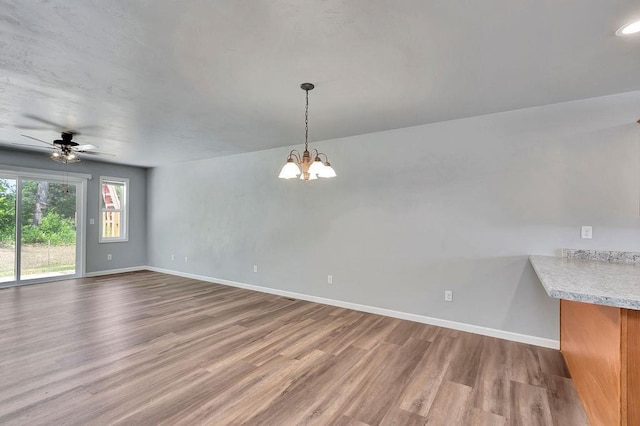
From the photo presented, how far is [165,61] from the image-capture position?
2283 mm

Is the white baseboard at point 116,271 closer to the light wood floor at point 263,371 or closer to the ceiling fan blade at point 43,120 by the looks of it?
the light wood floor at point 263,371

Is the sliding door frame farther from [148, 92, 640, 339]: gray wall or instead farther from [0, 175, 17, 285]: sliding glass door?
[148, 92, 640, 339]: gray wall

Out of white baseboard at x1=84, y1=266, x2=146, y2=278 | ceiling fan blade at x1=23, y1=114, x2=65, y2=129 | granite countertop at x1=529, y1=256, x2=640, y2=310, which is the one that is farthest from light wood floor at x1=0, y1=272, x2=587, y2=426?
ceiling fan blade at x1=23, y1=114, x2=65, y2=129

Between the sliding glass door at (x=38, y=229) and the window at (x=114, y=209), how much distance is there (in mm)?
477

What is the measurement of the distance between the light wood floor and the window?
9.25 feet

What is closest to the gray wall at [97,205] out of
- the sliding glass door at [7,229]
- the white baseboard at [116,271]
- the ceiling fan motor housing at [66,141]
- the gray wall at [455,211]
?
the white baseboard at [116,271]

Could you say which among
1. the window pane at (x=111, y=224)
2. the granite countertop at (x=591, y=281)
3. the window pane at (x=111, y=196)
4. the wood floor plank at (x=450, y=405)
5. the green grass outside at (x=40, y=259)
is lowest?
the wood floor plank at (x=450, y=405)

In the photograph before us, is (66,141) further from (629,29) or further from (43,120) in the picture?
(629,29)

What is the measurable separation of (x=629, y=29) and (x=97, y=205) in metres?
8.60

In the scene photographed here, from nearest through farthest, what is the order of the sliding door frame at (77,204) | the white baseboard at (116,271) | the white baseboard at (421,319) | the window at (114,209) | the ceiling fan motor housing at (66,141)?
the white baseboard at (421,319)
the ceiling fan motor housing at (66,141)
the sliding door frame at (77,204)
the white baseboard at (116,271)
the window at (114,209)

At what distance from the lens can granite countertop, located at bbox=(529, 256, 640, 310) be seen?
147 centimetres

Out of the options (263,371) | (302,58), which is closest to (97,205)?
(263,371)

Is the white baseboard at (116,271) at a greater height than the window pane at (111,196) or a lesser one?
lesser

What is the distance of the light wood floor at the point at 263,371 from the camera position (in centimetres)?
202
